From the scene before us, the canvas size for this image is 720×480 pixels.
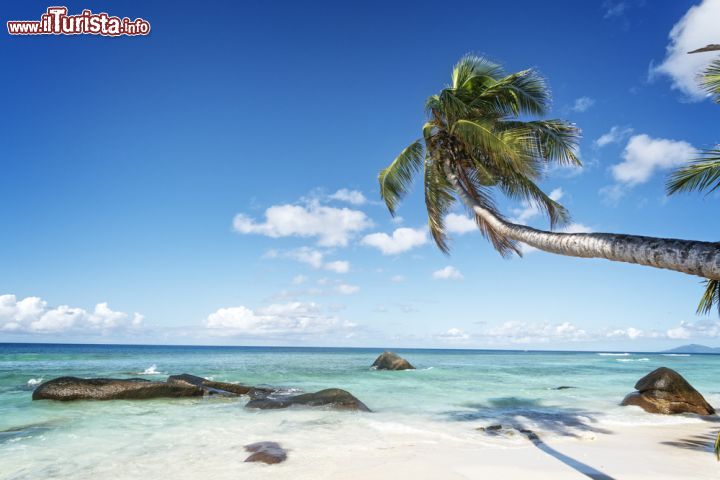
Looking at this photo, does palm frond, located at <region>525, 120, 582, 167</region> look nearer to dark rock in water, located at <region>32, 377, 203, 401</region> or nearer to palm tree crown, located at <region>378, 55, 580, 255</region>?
palm tree crown, located at <region>378, 55, 580, 255</region>

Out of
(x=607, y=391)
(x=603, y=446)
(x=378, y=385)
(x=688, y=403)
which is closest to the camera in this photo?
(x=603, y=446)

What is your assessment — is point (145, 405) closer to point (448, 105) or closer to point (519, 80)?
point (448, 105)

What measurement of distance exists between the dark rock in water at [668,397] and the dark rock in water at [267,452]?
460 inches

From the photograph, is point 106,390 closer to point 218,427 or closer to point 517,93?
point 218,427

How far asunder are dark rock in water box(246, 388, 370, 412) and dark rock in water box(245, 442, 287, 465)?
4267mm

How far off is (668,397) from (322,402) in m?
11.0

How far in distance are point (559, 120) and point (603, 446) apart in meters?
7.01

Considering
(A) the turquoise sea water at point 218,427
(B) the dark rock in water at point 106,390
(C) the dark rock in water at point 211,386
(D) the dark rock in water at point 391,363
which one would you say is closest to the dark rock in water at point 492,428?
(A) the turquoise sea water at point 218,427

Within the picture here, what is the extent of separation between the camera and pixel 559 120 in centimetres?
920

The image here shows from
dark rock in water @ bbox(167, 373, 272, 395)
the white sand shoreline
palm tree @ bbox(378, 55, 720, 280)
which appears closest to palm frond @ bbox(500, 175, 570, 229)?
palm tree @ bbox(378, 55, 720, 280)

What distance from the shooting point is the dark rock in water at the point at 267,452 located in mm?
7434

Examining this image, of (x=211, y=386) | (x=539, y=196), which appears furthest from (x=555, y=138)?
(x=211, y=386)

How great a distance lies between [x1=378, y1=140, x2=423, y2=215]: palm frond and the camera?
10.9 metres

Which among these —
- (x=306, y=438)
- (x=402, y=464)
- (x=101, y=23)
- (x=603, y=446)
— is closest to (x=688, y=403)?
(x=603, y=446)
